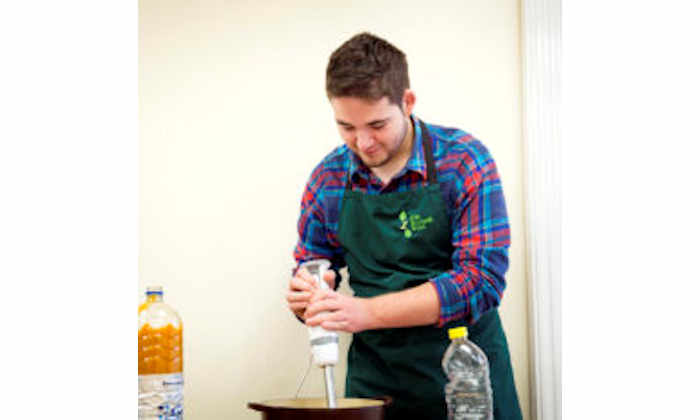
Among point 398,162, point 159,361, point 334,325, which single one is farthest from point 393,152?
point 159,361

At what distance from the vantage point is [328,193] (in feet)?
5.80

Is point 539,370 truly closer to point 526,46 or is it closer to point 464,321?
point 464,321

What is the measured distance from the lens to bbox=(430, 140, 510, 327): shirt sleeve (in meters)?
1.44

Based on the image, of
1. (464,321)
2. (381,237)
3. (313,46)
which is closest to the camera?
(464,321)

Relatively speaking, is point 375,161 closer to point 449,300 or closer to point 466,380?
point 449,300

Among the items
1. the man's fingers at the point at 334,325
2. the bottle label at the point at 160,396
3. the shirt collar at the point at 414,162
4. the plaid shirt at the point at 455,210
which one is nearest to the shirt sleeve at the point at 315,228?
the plaid shirt at the point at 455,210

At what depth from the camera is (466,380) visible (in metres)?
1.46

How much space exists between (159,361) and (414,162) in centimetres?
75

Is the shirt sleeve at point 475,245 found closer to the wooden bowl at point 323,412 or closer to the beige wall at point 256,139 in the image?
the wooden bowl at point 323,412

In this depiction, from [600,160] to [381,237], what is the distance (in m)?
0.67

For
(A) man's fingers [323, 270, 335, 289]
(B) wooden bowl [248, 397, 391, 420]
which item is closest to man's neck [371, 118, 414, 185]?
(A) man's fingers [323, 270, 335, 289]

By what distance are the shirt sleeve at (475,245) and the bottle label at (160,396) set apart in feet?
1.93

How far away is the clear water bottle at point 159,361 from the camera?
1.08 m

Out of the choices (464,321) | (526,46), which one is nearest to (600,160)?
(464,321)
